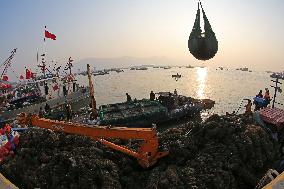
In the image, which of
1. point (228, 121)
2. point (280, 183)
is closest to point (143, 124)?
point (228, 121)

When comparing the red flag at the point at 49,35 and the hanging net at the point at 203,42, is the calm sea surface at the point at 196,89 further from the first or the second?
the hanging net at the point at 203,42

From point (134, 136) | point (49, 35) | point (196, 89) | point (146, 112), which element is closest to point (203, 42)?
point (134, 136)

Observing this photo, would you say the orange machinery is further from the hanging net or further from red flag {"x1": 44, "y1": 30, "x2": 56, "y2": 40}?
red flag {"x1": 44, "y1": 30, "x2": 56, "y2": 40}

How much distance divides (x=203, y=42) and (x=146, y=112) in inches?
611

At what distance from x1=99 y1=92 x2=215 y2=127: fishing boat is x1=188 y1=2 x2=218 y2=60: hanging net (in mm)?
14400

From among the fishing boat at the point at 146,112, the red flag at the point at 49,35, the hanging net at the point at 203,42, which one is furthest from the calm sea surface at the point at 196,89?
the hanging net at the point at 203,42

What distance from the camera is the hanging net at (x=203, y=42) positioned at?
7895 mm

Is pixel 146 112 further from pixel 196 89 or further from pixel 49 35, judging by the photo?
pixel 196 89

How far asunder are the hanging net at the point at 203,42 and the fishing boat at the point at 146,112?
14.4 m

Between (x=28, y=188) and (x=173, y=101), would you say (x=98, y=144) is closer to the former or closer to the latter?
(x=28, y=188)

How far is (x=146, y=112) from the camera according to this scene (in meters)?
23.3

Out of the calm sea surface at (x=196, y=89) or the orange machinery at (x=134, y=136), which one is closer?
the orange machinery at (x=134, y=136)

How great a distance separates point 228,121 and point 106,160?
5227 millimetres

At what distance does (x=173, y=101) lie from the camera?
25.9 m
